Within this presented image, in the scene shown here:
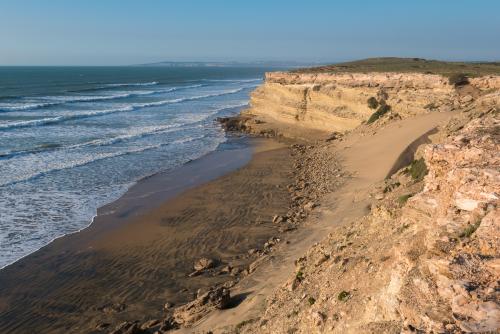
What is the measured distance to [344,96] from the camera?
36.5m

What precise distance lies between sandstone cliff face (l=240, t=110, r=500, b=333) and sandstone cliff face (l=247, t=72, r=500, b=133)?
1958 cm

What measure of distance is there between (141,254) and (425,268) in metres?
11.5

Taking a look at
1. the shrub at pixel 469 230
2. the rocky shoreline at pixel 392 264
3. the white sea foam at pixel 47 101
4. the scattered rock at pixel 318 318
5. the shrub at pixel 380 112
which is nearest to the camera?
the rocky shoreline at pixel 392 264

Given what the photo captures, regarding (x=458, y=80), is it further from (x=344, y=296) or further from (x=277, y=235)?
(x=344, y=296)

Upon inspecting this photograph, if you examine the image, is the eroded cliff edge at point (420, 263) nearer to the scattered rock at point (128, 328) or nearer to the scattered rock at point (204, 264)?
the scattered rock at point (128, 328)

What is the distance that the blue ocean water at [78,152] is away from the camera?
62.4 feet

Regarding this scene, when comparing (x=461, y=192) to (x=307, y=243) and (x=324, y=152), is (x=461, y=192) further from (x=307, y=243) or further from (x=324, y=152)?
(x=324, y=152)

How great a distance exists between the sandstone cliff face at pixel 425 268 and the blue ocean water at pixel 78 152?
10.8 m

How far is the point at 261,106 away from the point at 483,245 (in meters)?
40.9

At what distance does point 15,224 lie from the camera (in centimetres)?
1828

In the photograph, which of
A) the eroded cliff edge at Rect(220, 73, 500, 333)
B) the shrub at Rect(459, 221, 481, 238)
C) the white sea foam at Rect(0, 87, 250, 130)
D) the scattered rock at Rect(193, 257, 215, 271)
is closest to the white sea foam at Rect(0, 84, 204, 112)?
the white sea foam at Rect(0, 87, 250, 130)

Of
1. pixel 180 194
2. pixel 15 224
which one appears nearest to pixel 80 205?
pixel 15 224

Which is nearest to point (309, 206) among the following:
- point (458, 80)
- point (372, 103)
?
point (458, 80)

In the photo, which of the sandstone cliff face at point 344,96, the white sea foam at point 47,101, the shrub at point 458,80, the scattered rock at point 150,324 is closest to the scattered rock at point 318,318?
the scattered rock at point 150,324
